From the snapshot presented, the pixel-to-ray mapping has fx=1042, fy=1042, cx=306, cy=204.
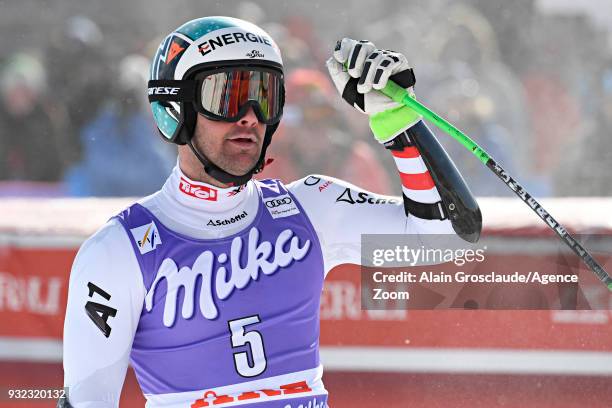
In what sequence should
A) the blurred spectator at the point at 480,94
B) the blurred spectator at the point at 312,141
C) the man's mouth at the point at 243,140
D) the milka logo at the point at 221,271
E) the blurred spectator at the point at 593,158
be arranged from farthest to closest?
the blurred spectator at the point at 593,158 → the blurred spectator at the point at 480,94 → the blurred spectator at the point at 312,141 → the man's mouth at the point at 243,140 → the milka logo at the point at 221,271

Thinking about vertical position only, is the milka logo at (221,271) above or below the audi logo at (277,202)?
below

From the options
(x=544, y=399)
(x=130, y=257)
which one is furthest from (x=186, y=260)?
(x=544, y=399)

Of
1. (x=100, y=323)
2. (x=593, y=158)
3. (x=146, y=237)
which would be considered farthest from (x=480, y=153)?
(x=593, y=158)

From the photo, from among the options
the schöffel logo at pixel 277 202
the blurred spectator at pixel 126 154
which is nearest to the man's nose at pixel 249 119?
the schöffel logo at pixel 277 202

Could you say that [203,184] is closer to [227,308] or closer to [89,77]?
[227,308]

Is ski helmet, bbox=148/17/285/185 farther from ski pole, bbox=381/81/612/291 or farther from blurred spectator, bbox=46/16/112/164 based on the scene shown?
blurred spectator, bbox=46/16/112/164

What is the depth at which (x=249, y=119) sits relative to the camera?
280 cm

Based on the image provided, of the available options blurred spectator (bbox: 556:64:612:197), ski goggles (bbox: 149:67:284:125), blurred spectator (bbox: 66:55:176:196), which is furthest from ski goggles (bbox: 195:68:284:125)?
blurred spectator (bbox: 556:64:612:197)

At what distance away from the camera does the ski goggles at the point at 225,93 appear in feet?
9.15

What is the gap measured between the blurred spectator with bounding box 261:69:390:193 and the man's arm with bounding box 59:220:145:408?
2.67 meters

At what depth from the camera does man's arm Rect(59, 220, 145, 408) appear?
2615 millimetres

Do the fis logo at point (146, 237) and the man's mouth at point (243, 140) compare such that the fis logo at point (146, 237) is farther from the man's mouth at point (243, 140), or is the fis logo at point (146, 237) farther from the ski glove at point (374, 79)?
the ski glove at point (374, 79)

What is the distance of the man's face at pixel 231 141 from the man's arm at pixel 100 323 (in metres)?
0.37

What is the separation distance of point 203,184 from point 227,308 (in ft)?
1.18
